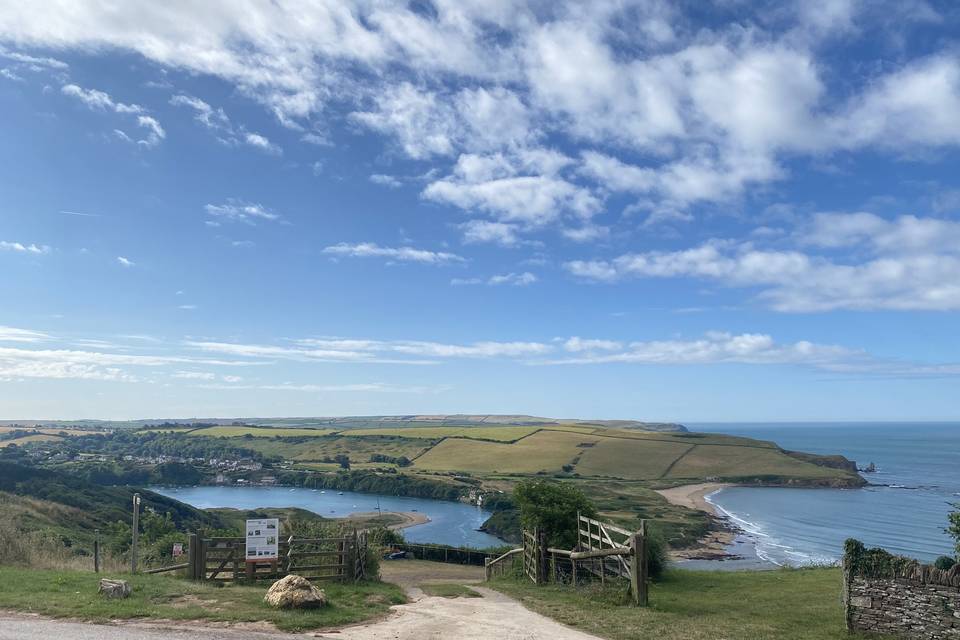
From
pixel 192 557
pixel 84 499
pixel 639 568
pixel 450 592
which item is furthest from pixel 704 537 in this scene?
pixel 84 499

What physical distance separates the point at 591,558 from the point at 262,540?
966 cm

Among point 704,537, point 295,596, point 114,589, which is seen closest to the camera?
point 295,596

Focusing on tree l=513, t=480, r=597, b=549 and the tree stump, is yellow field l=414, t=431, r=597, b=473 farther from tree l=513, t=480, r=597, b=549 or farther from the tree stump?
the tree stump

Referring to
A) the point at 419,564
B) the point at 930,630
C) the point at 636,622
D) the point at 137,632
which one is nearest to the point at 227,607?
the point at 137,632

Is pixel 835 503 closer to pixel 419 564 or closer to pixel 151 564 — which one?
pixel 419 564

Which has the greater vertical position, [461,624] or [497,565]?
[461,624]

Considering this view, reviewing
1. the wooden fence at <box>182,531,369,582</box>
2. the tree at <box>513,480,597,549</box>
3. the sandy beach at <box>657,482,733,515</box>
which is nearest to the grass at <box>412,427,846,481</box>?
the sandy beach at <box>657,482,733,515</box>

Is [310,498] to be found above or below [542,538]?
below

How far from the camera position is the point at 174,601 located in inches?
516

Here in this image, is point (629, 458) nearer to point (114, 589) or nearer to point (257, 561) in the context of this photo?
point (257, 561)

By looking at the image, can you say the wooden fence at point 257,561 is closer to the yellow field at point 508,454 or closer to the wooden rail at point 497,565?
the wooden rail at point 497,565

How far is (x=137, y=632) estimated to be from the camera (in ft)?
34.3

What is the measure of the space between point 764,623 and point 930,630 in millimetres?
3137

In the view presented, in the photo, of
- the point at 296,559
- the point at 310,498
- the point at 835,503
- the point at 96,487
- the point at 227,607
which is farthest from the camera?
the point at 310,498
